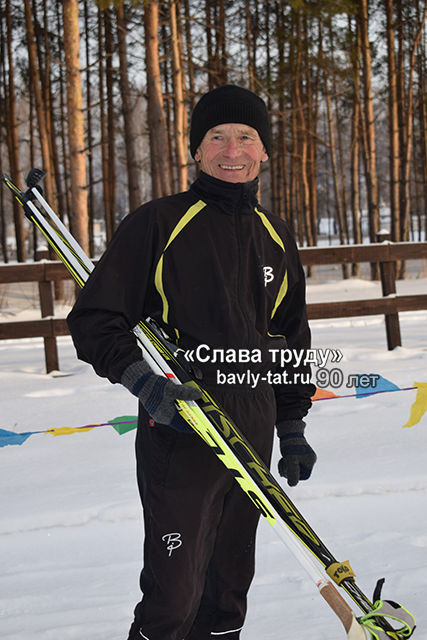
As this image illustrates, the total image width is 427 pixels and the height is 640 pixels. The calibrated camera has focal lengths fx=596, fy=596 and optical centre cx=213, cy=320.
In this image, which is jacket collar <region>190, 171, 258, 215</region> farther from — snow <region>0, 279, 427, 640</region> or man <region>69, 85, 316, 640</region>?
snow <region>0, 279, 427, 640</region>

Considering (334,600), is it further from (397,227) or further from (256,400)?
(397,227)

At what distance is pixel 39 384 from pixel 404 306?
11.9 feet

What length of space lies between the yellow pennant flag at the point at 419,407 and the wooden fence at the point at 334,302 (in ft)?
5.42

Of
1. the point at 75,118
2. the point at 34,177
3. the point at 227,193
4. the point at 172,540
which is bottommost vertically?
the point at 172,540

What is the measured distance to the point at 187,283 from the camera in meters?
1.67

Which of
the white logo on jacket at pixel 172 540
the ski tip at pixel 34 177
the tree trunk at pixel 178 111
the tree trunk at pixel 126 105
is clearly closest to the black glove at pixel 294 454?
the white logo on jacket at pixel 172 540

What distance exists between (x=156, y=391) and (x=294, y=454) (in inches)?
23.5

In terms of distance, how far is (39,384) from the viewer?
5.23 meters

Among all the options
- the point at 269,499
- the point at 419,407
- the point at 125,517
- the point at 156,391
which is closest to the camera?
the point at 156,391

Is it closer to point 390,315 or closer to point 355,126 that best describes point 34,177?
point 390,315

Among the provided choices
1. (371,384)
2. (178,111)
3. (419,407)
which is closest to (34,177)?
(419,407)

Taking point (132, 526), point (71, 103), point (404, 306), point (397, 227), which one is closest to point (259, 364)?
point (132, 526)

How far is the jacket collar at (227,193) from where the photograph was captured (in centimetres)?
173

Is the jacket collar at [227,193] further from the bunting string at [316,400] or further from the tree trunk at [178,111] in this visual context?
the tree trunk at [178,111]
